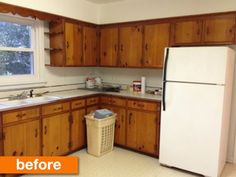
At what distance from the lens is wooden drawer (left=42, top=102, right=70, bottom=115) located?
286 cm

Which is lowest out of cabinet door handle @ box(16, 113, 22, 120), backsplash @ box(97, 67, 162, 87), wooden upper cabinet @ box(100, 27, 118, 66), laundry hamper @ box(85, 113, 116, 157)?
laundry hamper @ box(85, 113, 116, 157)

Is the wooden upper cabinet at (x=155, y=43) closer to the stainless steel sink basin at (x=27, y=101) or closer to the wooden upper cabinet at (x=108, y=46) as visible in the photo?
the wooden upper cabinet at (x=108, y=46)

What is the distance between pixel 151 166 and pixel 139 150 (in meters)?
0.41

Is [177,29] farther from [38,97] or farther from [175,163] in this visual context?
[38,97]

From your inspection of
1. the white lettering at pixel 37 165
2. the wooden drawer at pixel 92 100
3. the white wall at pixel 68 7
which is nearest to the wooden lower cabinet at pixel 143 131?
the wooden drawer at pixel 92 100

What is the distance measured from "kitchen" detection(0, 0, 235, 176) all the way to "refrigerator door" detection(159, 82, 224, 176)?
2.46 feet

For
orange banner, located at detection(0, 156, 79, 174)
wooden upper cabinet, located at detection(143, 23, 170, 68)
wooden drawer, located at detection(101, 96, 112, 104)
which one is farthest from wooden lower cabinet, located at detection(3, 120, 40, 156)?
wooden upper cabinet, located at detection(143, 23, 170, 68)

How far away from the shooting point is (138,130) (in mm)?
3418

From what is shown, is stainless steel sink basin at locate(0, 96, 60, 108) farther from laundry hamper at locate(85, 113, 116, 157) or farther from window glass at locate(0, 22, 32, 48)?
window glass at locate(0, 22, 32, 48)

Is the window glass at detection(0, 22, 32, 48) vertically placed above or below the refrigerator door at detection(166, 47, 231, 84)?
above

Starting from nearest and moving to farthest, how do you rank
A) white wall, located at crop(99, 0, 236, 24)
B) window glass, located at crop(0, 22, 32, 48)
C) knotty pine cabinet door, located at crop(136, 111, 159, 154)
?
window glass, located at crop(0, 22, 32, 48)
white wall, located at crop(99, 0, 236, 24)
knotty pine cabinet door, located at crop(136, 111, 159, 154)

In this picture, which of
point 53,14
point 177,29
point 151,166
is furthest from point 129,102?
point 53,14

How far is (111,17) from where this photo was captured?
13.4ft

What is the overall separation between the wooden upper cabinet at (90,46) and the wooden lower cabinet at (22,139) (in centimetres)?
153
